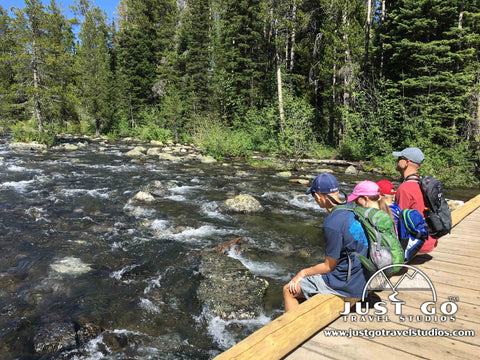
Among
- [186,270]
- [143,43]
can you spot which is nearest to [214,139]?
[186,270]

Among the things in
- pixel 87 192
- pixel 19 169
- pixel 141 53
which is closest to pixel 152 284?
pixel 87 192

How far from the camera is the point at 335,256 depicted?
2.60m

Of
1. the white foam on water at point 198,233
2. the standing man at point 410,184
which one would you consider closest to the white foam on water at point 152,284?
the white foam on water at point 198,233

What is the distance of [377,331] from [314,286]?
25.2 inches

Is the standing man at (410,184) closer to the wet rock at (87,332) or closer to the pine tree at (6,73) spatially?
the wet rock at (87,332)

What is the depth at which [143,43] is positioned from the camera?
3784 cm

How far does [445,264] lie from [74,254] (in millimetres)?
6696

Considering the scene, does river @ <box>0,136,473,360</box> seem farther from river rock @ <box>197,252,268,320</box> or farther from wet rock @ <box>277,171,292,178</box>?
wet rock @ <box>277,171,292,178</box>

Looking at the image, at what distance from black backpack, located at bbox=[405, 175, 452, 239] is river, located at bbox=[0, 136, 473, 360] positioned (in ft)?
8.05

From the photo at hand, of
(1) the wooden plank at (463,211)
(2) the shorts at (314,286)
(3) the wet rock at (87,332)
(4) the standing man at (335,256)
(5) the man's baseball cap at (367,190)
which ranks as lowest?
(3) the wet rock at (87,332)

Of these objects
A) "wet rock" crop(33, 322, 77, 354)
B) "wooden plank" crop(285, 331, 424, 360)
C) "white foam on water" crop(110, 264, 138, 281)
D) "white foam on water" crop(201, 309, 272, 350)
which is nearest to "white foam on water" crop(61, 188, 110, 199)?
"white foam on water" crop(110, 264, 138, 281)

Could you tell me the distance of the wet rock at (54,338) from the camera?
148 inches

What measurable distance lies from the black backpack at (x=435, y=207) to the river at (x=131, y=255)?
2.45 metres

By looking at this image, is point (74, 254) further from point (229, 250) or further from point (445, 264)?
point (445, 264)
